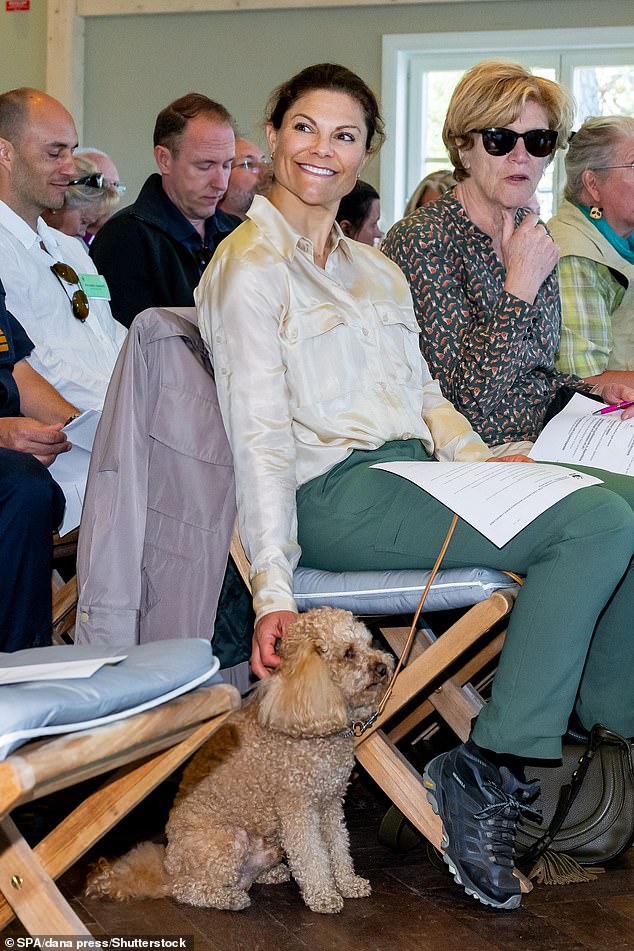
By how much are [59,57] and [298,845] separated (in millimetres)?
6294

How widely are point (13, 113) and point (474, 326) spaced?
170 centimetres

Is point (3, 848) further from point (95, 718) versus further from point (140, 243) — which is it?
point (140, 243)

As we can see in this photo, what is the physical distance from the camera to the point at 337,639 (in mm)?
1961

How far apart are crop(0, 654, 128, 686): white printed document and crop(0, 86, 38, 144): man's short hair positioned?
246 centimetres

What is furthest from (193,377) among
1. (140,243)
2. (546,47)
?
(546,47)

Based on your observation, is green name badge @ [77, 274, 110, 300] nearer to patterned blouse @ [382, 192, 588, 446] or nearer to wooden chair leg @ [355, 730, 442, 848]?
patterned blouse @ [382, 192, 588, 446]

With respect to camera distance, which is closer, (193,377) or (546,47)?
(193,377)

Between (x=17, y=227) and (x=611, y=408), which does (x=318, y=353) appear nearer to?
(x=611, y=408)

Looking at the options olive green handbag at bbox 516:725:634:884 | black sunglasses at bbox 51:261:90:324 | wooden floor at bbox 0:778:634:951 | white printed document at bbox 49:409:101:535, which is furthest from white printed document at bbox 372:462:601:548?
black sunglasses at bbox 51:261:90:324

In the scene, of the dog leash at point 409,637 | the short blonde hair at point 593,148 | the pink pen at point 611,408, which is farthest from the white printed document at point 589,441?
the short blonde hair at point 593,148

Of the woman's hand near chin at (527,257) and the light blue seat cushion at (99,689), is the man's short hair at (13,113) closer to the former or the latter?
the woman's hand near chin at (527,257)

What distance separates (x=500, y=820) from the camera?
1979mm

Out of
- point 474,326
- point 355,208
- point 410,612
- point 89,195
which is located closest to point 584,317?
point 474,326

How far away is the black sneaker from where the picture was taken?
195 cm
